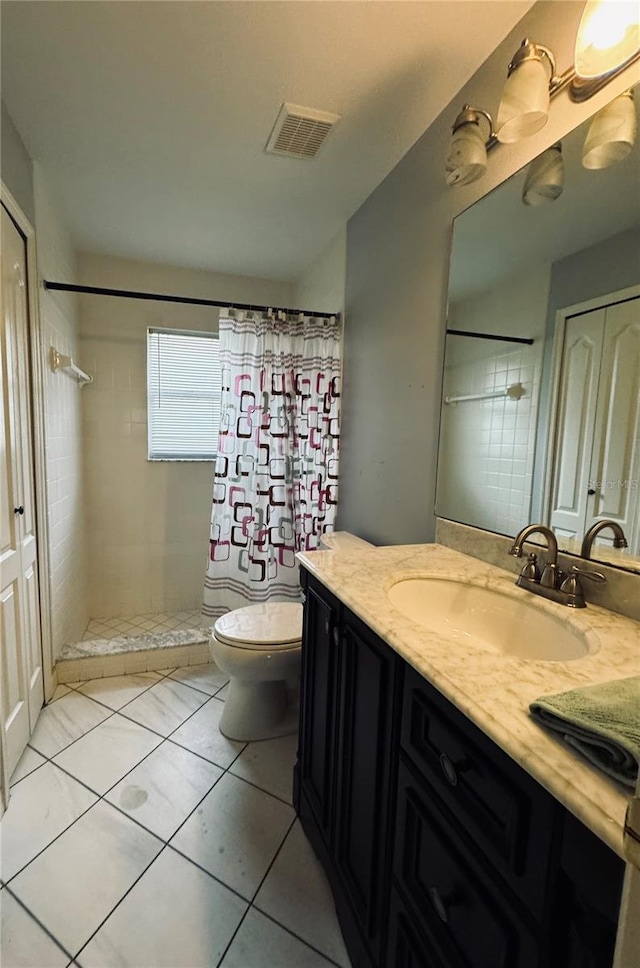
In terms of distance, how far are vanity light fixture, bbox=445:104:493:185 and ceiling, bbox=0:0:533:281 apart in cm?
24

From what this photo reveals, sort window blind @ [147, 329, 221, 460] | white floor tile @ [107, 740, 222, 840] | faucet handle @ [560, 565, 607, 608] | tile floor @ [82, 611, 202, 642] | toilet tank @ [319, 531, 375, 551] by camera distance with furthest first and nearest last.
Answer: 1. window blind @ [147, 329, 221, 460]
2. tile floor @ [82, 611, 202, 642]
3. toilet tank @ [319, 531, 375, 551]
4. white floor tile @ [107, 740, 222, 840]
5. faucet handle @ [560, 565, 607, 608]

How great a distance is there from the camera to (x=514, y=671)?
69 centimetres

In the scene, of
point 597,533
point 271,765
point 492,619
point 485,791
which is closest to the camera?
point 485,791

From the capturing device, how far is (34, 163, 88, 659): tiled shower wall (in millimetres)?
2002

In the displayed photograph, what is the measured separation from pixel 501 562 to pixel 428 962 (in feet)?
2.82

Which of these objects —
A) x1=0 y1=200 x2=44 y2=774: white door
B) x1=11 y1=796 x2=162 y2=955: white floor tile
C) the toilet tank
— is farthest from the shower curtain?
x1=11 y1=796 x2=162 y2=955: white floor tile

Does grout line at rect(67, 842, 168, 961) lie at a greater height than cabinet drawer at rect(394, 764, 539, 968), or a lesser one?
lesser

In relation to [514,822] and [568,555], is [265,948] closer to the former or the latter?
[514,822]

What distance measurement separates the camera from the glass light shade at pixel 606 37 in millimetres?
849

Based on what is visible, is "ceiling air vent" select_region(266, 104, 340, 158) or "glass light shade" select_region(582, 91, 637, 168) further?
A: "ceiling air vent" select_region(266, 104, 340, 158)

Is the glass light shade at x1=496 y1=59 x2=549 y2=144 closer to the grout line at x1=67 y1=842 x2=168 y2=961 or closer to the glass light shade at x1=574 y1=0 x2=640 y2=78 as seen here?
the glass light shade at x1=574 y1=0 x2=640 y2=78

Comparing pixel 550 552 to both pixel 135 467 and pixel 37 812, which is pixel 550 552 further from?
pixel 135 467

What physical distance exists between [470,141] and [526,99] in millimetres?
197

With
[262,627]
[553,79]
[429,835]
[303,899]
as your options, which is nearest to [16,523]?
[262,627]
